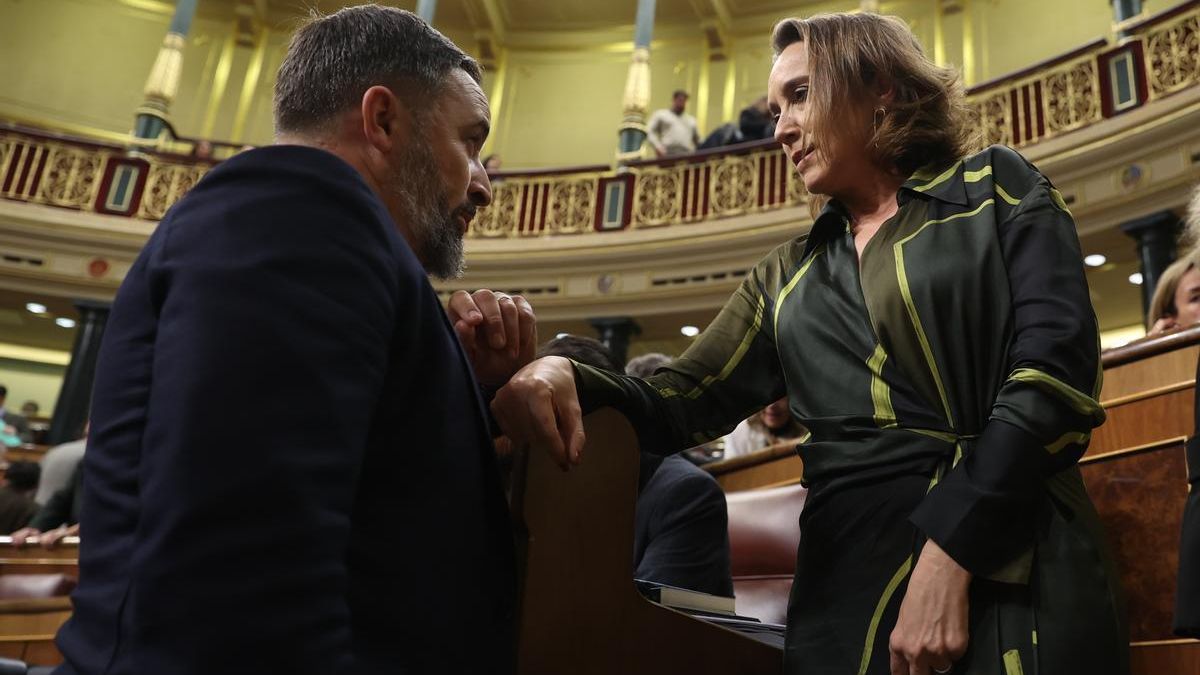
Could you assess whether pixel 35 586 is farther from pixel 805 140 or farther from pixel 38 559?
pixel 805 140

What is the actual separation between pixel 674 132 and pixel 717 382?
8.82 metres

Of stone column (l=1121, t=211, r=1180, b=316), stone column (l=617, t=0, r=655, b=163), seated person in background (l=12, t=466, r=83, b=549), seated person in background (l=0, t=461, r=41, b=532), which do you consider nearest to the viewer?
seated person in background (l=12, t=466, r=83, b=549)

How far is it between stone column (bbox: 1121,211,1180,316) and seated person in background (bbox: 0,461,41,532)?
6634 mm

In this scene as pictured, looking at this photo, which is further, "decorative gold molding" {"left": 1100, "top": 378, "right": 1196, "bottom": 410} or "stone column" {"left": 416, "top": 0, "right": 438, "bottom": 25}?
"stone column" {"left": 416, "top": 0, "right": 438, "bottom": 25}

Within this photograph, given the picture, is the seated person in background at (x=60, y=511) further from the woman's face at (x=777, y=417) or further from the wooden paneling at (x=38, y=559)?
the woman's face at (x=777, y=417)

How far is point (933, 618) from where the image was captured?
0.89 m

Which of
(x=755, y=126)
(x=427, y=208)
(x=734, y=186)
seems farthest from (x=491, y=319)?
(x=755, y=126)

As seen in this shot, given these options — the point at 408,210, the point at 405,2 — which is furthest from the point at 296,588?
the point at 405,2

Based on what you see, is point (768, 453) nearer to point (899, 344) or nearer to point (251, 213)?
point (899, 344)

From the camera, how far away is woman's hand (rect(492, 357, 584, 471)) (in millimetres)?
943

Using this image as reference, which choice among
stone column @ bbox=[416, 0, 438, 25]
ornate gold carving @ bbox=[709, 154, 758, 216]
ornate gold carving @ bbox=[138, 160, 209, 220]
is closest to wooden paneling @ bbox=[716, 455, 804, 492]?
ornate gold carving @ bbox=[709, 154, 758, 216]

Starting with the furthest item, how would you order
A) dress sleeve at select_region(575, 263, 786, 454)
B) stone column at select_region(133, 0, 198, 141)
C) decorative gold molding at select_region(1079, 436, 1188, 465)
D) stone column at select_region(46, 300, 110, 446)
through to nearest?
stone column at select_region(133, 0, 198, 141) → stone column at select_region(46, 300, 110, 446) → decorative gold molding at select_region(1079, 436, 1188, 465) → dress sleeve at select_region(575, 263, 786, 454)

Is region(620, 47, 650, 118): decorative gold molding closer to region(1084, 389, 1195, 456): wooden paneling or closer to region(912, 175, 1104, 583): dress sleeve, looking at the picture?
region(1084, 389, 1195, 456): wooden paneling

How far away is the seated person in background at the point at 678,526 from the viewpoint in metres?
1.93
